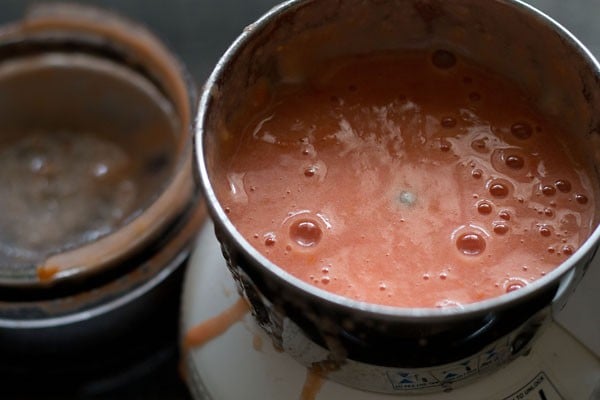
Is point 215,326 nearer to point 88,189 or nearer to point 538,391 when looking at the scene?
point 538,391

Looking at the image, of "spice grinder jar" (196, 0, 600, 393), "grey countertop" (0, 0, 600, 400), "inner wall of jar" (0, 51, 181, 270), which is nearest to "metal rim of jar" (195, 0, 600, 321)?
"spice grinder jar" (196, 0, 600, 393)

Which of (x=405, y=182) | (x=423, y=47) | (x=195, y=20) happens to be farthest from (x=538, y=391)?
(x=195, y=20)

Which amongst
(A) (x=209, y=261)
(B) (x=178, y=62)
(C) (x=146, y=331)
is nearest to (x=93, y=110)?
(B) (x=178, y=62)

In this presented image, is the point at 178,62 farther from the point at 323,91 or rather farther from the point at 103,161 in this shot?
the point at 323,91

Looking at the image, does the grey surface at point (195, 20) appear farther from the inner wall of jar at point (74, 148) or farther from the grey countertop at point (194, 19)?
the inner wall of jar at point (74, 148)

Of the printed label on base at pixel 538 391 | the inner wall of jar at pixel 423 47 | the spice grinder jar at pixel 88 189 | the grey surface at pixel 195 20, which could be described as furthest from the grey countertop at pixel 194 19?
the printed label on base at pixel 538 391

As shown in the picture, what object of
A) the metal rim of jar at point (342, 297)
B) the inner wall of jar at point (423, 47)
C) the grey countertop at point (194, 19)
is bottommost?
the grey countertop at point (194, 19)

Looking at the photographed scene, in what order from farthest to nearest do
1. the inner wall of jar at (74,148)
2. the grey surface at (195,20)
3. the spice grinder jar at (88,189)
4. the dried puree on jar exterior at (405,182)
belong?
the grey surface at (195,20)
the inner wall of jar at (74,148)
the spice grinder jar at (88,189)
the dried puree on jar exterior at (405,182)
